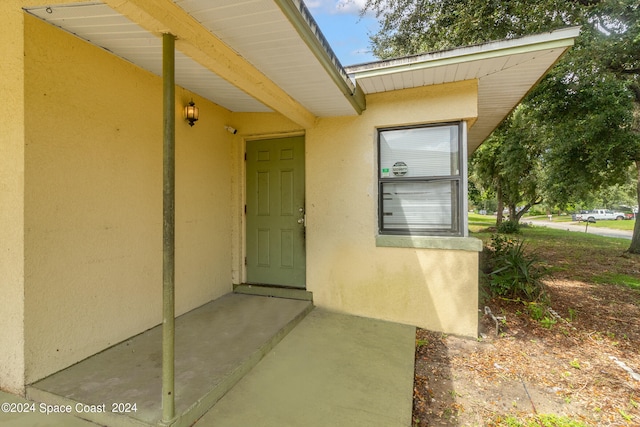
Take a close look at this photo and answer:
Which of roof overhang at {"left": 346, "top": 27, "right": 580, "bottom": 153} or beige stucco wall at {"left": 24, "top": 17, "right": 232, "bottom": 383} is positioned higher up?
roof overhang at {"left": 346, "top": 27, "right": 580, "bottom": 153}

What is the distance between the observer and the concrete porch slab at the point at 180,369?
178 centimetres

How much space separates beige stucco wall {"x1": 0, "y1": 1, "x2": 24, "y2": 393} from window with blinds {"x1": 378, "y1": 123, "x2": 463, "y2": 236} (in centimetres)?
313

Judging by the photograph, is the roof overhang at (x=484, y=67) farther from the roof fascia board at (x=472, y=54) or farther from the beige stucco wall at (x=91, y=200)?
the beige stucco wall at (x=91, y=200)

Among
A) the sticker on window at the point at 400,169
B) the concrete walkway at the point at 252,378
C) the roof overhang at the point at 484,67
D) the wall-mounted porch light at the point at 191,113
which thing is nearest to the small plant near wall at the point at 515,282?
the concrete walkway at the point at 252,378

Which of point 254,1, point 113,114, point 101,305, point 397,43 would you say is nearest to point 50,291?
point 101,305

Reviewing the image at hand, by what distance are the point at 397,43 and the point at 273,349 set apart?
713cm

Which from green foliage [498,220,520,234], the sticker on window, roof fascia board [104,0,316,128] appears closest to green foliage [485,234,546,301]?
the sticker on window

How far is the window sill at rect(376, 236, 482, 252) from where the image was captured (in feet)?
10.1

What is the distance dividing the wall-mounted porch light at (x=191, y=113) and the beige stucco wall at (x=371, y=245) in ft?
4.38

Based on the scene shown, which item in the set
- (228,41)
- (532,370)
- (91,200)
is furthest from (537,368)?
(91,200)

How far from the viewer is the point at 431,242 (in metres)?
3.19

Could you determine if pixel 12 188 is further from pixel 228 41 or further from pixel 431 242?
pixel 431 242

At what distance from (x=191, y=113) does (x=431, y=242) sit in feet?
9.82

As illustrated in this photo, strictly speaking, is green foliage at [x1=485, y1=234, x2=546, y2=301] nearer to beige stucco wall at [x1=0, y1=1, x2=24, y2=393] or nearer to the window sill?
the window sill
